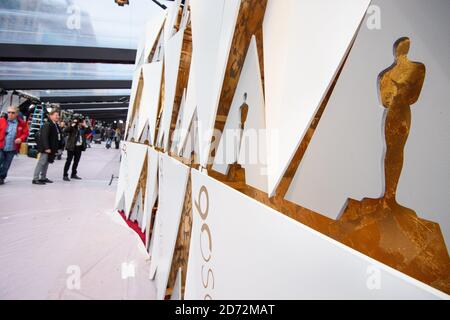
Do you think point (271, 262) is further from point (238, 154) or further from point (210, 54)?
point (210, 54)

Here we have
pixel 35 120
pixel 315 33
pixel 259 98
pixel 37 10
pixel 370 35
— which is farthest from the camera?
pixel 35 120

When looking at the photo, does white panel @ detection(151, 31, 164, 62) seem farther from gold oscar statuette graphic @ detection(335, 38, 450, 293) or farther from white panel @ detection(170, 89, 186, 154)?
gold oscar statuette graphic @ detection(335, 38, 450, 293)

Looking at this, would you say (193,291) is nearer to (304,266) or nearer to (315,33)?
(304,266)

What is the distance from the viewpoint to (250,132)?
0.86 meters

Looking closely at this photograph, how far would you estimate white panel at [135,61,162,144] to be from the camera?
2.56 metres

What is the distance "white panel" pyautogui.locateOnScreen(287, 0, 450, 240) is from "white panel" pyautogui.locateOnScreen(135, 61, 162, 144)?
85.0 inches

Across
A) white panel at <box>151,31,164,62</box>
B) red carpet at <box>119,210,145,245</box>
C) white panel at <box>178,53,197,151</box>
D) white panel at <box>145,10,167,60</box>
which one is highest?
white panel at <box>145,10,167,60</box>

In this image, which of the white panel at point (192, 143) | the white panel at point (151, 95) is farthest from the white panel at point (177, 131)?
the white panel at point (151, 95)

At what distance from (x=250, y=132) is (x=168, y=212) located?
1.02 metres

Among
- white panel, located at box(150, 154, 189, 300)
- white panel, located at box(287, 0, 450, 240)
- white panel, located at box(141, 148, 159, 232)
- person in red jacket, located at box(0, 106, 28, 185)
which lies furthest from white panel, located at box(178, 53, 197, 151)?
person in red jacket, located at box(0, 106, 28, 185)

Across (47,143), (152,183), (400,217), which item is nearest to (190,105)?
(152,183)

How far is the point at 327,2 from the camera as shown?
0.57 m
